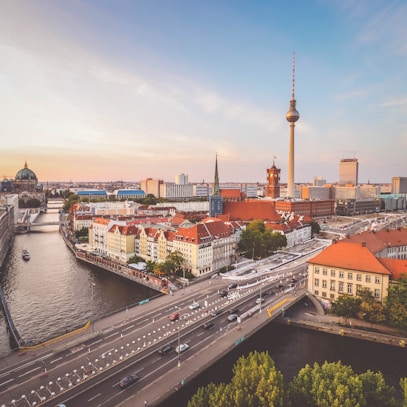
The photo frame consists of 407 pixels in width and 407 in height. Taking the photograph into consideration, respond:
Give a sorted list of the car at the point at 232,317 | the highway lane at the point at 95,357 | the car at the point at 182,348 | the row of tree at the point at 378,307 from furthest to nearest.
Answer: the car at the point at 232,317 → the row of tree at the point at 378,307 → the car at the point at 182,348 → the highway lane at the point at 95,357

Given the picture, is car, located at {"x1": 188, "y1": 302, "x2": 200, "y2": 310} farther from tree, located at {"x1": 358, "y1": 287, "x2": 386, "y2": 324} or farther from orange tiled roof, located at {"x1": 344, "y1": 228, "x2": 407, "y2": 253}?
orange tiled roof, located at {"x1": 344, "y1": 228, "x2": 407, "y2": 253}

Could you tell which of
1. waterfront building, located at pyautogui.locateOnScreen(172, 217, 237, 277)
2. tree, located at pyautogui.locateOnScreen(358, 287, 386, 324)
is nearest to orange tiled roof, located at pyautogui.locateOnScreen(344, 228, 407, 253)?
tree, located at pyautogui.locateOnScreen(358, 287, 386, 324)

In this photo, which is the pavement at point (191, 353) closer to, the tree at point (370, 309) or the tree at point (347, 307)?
the tree at point (347, 307)

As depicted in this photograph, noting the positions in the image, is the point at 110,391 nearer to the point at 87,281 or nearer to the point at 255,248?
the point at 87,281

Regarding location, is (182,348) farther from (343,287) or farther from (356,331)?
(343,287)

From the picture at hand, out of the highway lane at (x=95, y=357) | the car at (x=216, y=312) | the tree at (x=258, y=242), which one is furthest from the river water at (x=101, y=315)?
the tree at (x=258, y=242)

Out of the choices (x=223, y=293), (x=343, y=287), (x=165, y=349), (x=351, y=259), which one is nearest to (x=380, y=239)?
(x=351, y=259)
